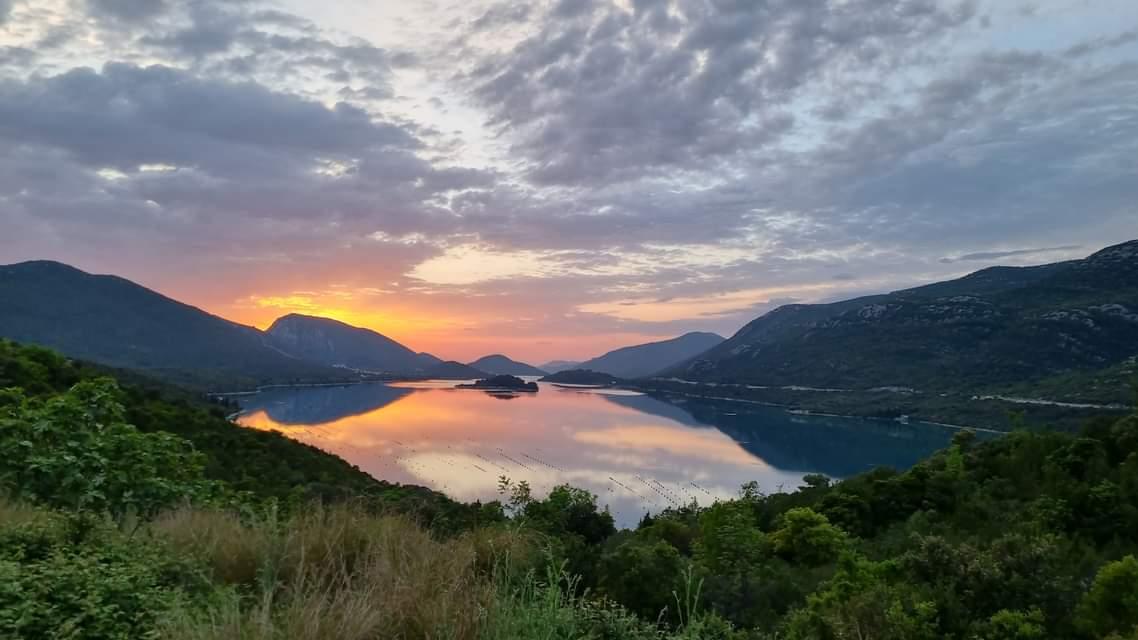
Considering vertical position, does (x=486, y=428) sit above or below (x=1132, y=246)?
below

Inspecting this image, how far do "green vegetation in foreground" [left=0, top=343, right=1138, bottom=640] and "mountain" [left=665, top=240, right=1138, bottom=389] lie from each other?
99.0 meters

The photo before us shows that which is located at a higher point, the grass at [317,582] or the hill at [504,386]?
the grass at [317,582]

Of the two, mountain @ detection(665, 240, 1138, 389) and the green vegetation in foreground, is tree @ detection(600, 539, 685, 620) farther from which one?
mountain @ detection(665, 240, 1138, 389)

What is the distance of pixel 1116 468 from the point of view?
1484 cm

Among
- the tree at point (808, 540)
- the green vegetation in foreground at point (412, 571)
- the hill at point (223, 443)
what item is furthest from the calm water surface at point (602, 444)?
the green vegetation in foreground at point (412, 571)

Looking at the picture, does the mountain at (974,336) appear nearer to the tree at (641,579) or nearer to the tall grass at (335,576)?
the tree at (641,579)

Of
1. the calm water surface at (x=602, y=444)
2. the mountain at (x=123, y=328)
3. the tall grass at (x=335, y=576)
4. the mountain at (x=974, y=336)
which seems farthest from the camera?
the mountain at (x=123, y=328)

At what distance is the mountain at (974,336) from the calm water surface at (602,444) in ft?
78.2

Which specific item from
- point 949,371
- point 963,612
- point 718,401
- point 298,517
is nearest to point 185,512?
point 298,517

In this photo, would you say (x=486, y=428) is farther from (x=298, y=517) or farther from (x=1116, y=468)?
(x=298, y=517)

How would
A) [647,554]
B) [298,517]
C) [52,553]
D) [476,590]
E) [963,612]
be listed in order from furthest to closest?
[963,612], [647,554], [298,517], [52,553], [476,590]

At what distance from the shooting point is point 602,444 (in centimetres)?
7906

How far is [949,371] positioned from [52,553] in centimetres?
11988

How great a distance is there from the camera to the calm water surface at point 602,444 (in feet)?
184
